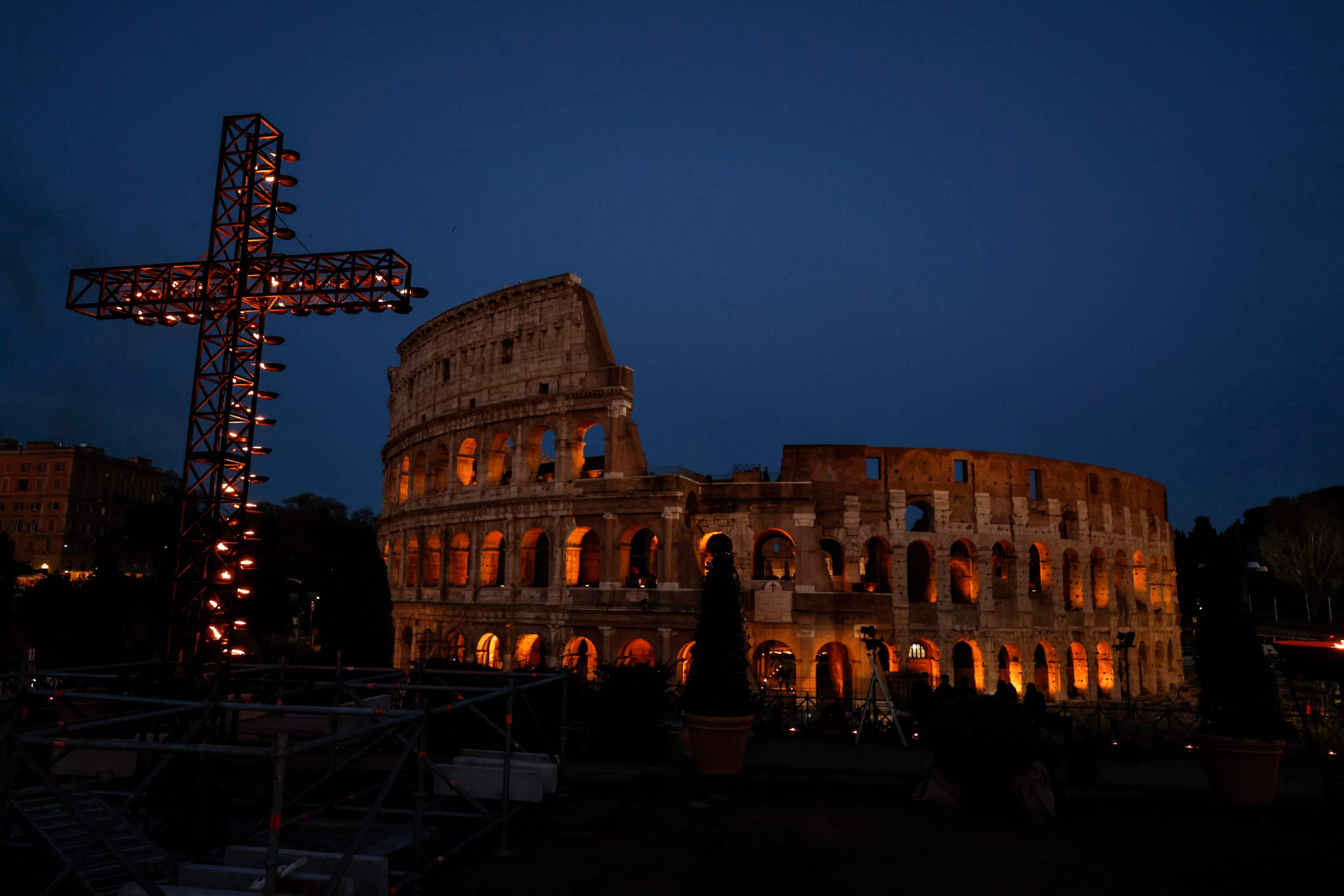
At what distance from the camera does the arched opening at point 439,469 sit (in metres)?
36.6

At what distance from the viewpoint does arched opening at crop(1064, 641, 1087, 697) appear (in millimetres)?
34281

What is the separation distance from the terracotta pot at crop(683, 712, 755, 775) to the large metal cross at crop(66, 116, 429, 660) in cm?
1182

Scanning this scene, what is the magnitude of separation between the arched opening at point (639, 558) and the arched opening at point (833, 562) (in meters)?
6.38

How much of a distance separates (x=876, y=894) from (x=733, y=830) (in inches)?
88.5

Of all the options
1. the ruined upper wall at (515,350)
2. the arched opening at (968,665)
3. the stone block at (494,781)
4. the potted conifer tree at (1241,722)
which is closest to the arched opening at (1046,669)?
the arched opening at (968,665)

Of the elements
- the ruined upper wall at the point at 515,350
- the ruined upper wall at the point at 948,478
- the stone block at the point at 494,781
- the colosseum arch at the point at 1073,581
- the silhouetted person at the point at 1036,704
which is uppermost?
the ruined upper wall at the point at 515,350

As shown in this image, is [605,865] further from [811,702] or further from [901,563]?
[901,563]

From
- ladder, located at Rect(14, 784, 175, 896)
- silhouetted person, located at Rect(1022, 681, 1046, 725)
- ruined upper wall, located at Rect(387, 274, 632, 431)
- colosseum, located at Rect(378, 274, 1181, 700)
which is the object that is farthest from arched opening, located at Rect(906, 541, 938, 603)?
ladder, located at Rect(14, 784, 175, 896)

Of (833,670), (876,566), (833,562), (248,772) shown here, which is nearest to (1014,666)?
(876,566)

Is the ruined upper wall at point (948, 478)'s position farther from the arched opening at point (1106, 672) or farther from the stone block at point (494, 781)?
the stone block at point (494, 781)

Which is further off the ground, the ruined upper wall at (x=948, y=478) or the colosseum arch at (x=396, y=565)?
the ruined upper wall at (x=948, y=478)

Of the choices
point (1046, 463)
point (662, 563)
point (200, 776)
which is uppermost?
point (1046, 463)

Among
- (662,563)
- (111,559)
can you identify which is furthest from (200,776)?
(111,559)

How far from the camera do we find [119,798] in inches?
373
